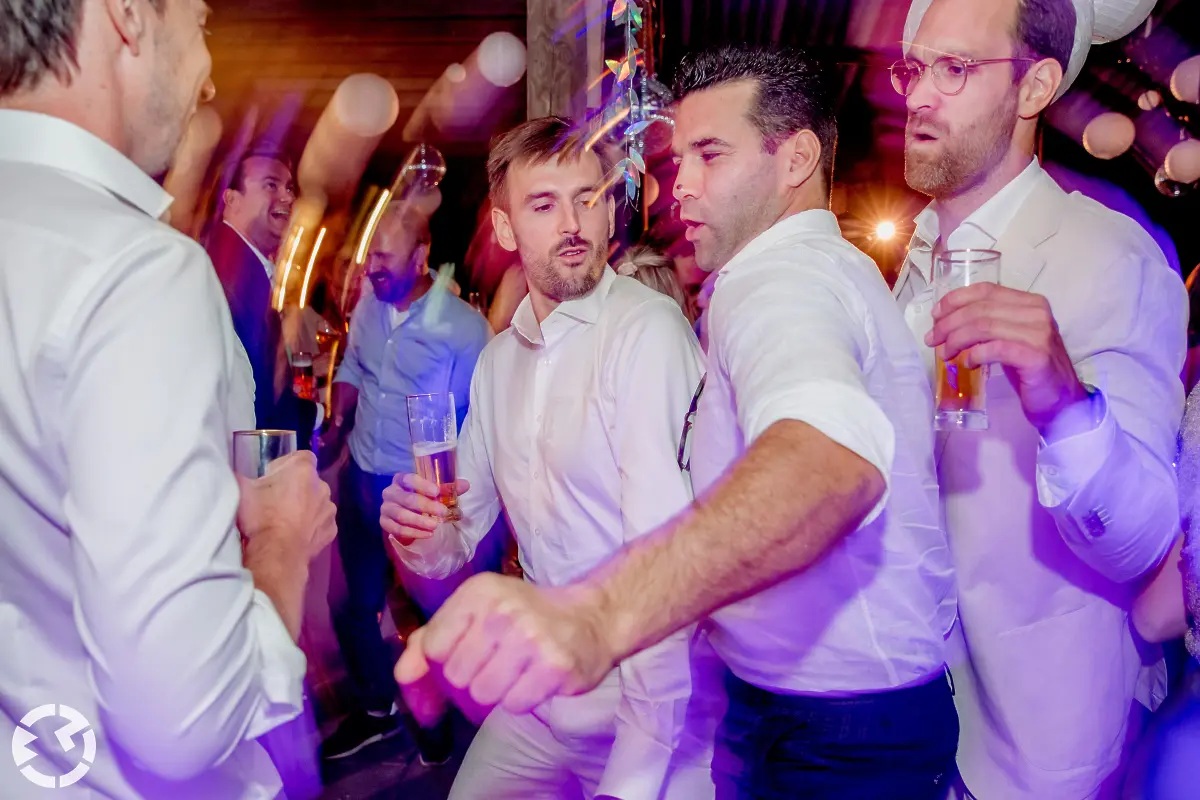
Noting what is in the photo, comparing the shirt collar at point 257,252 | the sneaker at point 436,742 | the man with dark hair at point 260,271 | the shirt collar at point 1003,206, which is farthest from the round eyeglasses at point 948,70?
the sneaker at point 436,742

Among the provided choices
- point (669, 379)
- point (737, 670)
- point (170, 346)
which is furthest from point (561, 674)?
point (669, 379)

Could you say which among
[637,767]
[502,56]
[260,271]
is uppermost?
[502,56]

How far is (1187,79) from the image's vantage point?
412 centimetres

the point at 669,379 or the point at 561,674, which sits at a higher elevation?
the point at 561,674

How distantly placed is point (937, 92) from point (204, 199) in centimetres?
446

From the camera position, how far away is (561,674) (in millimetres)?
709

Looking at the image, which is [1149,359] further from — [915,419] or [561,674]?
[561,674]

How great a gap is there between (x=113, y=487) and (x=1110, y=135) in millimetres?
6992

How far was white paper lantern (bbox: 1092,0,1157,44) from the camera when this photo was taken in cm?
187

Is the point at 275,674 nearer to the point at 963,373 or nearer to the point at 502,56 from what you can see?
the point at 963,373

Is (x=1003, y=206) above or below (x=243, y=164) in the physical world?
above

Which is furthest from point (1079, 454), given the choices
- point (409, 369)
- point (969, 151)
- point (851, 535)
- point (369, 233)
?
point (369, 233)

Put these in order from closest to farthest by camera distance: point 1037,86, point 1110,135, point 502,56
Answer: point 1037,86
point 1110,135
point 502,56

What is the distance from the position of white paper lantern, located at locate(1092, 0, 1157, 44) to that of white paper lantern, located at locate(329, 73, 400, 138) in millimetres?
8945
